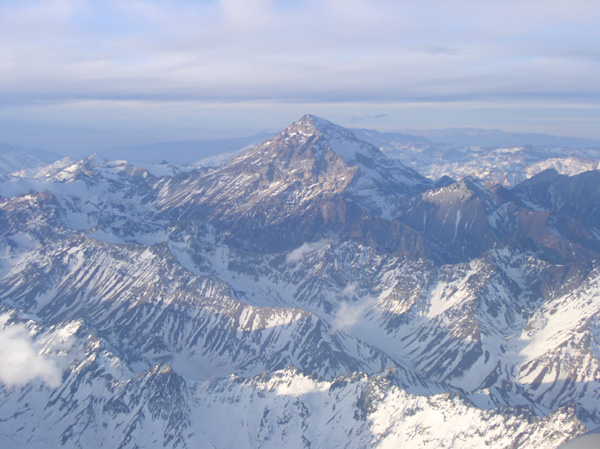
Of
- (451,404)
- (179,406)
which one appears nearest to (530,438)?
(451,404)

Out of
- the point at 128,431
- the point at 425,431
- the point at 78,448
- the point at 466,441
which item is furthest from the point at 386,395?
the point at 78,448

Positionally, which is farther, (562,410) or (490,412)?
(490,412)

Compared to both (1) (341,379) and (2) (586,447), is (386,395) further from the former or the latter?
(2) (586,447)

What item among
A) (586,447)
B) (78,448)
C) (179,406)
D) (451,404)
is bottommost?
A: (78,448)

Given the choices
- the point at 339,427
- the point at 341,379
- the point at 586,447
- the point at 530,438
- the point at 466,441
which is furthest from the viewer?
the point at 341,379

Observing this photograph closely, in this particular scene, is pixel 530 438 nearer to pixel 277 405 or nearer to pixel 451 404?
pixel 451 404

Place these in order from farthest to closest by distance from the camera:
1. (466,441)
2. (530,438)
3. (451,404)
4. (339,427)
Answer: (339,427) < (451,404) < (466,441) < (530,438)

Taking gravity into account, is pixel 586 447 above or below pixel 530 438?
above

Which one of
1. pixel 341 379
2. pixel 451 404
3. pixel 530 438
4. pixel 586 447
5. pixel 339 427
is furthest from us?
pixel 341 379

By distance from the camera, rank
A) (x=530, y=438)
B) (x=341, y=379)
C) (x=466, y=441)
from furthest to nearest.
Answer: (x=341, y=379), (x=466, y=441), (x=530, y=438)
